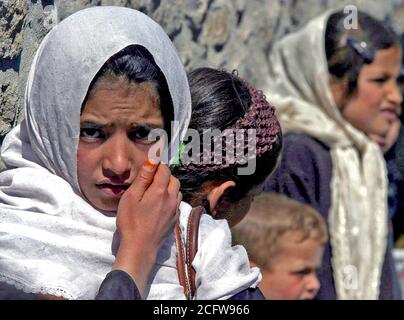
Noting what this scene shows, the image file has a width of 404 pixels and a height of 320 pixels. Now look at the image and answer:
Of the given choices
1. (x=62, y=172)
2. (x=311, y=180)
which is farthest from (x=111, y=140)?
(x=311, y=180)

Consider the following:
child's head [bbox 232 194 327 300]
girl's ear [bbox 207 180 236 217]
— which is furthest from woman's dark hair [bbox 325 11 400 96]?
girl's ear [bbox 207 180 236 217]

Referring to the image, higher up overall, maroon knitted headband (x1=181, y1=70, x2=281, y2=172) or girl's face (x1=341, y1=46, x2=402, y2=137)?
girl's face (x1=341, y1=46, x2=402, y2=137)

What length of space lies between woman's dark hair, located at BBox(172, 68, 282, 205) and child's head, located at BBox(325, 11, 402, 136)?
156 centimetres

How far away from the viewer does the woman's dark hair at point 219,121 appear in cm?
314

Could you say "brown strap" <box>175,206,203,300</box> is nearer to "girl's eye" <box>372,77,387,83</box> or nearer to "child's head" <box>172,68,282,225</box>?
"child's head" <box>172,68,282,225</box>

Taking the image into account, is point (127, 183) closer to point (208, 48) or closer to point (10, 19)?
point (10, 19)

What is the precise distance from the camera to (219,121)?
10.3 feet

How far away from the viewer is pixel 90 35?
9.23 feet

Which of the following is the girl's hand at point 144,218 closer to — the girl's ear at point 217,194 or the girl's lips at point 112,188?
the girl's lips at point 112,188

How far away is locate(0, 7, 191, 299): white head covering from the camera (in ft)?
8.93

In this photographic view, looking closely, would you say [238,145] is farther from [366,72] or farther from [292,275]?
[366,72]

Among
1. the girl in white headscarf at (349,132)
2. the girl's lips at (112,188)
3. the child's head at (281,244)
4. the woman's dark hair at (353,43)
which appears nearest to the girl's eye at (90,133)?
the girl's lips at (112,188)

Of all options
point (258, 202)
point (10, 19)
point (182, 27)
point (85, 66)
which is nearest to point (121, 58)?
point (85, 66)
